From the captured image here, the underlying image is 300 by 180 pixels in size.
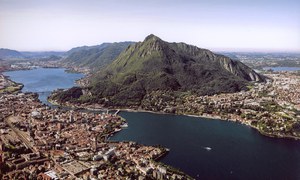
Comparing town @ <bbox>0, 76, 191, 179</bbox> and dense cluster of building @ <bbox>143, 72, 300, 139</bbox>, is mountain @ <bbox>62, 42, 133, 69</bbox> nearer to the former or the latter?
dense cluster of building @ <bbox>143, 72, 300, 139</bbox>

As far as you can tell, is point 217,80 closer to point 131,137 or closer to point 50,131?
Answer: point 131,137

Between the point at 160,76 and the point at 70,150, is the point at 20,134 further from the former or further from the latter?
the point at 160,76

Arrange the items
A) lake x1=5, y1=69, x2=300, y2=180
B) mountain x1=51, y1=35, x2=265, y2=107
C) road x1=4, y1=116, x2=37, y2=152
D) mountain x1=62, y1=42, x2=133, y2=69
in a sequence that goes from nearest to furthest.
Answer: lake x1=5, y1=69, x2=300, y2=180
road x1=4, y1=116, x2=37, y2=152
mountain x1=51, y1=35, x2=265, y2=107
mountain x1=62, y1=42, x2=133, y2=69

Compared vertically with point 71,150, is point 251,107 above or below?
→ below

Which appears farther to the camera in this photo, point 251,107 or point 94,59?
point 94,59

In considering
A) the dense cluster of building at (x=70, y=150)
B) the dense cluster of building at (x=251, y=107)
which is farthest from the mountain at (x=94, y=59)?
the dense cluster of building at (x=70, y=150)

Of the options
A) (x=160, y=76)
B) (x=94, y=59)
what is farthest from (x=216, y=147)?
(x=94, y=59)

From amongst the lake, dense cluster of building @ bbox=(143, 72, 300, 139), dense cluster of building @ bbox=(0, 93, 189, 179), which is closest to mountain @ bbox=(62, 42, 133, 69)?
dense cluster of building @ bbox=(143, 72, 300, 139)
